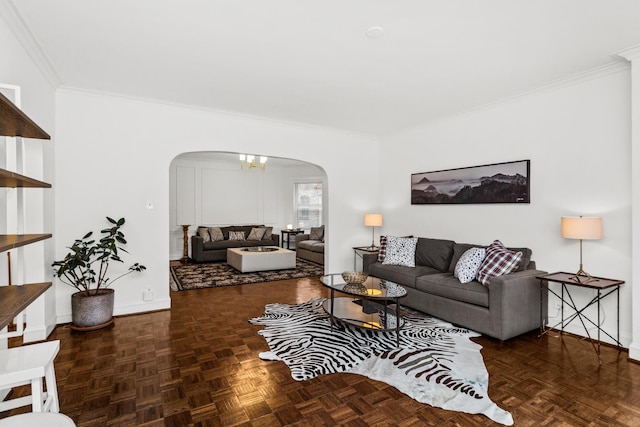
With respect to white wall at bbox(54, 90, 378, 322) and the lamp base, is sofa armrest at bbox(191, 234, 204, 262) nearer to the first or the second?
white wall at bbox(54, 90, 378, 322)

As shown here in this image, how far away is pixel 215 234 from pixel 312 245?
2.39m

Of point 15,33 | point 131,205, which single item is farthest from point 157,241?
point 15,33

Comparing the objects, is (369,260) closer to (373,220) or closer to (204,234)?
(373,220)

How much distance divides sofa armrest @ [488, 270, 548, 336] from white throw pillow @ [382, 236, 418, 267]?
140 centimetres

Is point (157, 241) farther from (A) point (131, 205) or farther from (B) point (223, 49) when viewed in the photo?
(B) point (223, 49)

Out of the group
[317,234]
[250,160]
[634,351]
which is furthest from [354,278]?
[317,234]

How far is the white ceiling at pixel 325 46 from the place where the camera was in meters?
2.31

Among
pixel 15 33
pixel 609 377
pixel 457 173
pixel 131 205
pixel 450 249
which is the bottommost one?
pixel 609 377

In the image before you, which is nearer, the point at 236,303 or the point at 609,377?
the point at 609,377

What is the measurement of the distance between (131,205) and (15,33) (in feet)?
6.54

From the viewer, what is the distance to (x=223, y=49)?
113 inches

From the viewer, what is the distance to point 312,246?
7.69 meters

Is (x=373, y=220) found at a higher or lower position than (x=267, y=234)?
higher

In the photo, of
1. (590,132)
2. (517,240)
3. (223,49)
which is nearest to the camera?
(223,49)
